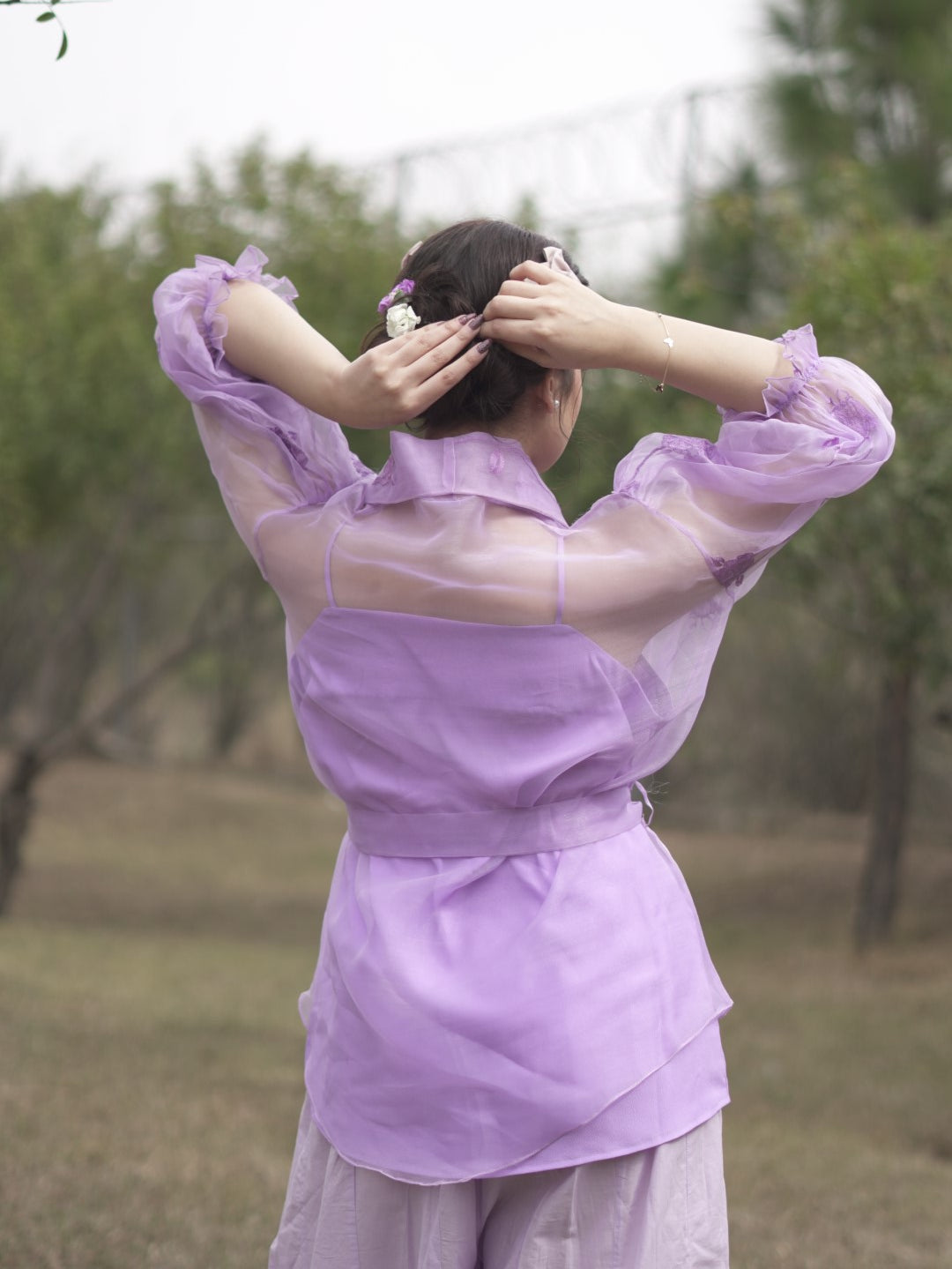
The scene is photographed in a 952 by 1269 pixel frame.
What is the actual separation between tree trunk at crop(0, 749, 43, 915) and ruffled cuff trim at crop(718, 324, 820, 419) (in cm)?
771

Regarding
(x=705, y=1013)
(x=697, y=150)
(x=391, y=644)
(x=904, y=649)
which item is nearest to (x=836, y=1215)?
(x=705, y=1013)

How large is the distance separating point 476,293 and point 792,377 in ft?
1.09

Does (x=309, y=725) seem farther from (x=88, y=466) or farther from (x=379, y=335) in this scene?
(x=88, y=466)

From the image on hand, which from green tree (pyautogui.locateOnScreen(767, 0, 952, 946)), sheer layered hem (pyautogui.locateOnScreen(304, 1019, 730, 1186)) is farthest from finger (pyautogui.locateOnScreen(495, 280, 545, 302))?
green tree (pyautogui.locateOnScreen(767, 0, 952, 946))

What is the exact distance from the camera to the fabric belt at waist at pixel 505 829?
4.93ft

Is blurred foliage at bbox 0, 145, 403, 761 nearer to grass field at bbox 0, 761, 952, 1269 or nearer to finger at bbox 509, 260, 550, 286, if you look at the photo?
grass field at bbox 0, 761, 952, 1269

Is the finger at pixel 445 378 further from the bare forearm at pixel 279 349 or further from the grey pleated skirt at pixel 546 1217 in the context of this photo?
the grey pleated skirt at pixel 546 1217

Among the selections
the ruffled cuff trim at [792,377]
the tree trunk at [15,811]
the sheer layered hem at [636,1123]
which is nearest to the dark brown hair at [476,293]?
the ruffled cuff trim at [792,377]

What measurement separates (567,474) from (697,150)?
28.3ft

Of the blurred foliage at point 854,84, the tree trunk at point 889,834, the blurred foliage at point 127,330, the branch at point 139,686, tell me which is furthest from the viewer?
the blurred foliage at point 854,84

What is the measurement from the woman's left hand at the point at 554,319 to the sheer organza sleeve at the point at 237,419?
293 millimetres

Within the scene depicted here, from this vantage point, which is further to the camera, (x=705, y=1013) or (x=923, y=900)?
(x=923, y=900)

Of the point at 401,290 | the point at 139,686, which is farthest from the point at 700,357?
the point at 139,686

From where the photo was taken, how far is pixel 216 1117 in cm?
451
